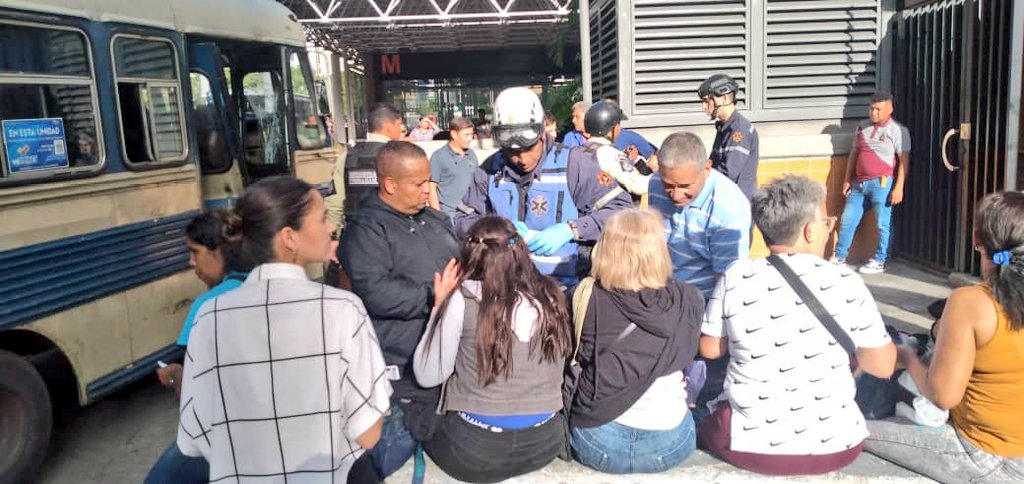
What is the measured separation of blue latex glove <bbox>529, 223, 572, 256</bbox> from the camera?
3.49 m

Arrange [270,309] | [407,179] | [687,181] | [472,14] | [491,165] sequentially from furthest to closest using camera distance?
[472,14] < [491,165] < [687,181] < [407,179] < [270,309]

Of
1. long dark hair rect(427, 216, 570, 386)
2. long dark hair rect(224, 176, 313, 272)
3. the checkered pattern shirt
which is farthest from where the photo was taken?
long dark hair rect(427, 216, 570, 386)

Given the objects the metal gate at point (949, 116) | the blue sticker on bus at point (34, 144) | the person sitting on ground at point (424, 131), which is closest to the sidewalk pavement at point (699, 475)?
the blue sticker on bus at point (34, 144)

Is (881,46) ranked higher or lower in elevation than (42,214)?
higher

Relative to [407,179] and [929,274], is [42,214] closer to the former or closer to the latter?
[407,179]

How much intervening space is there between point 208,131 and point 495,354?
13.8 ft

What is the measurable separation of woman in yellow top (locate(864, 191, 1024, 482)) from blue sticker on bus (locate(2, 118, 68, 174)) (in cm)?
423

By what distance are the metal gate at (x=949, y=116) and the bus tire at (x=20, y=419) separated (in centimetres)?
669

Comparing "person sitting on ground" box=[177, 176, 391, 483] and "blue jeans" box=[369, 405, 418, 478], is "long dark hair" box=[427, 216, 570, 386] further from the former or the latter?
"person sitting on ground" box=[177, 176, 391, 483]

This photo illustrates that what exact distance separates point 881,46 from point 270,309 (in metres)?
7.16

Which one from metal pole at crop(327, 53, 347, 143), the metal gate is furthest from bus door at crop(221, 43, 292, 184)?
metal pole at crop(327, 53, 347, 143)

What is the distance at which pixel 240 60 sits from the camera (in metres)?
6.81

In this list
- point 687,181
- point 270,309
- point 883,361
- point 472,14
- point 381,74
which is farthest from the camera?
point 381,74

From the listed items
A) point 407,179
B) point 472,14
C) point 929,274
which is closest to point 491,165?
point 407,179
